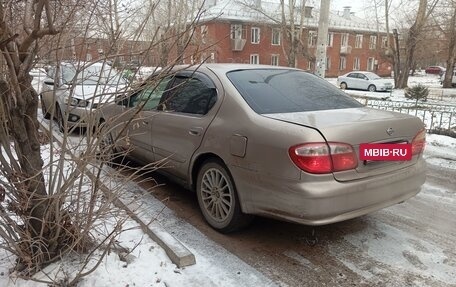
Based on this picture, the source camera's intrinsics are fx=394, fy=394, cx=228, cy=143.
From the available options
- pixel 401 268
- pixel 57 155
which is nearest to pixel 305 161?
pixel 401 268

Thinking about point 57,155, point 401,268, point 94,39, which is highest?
point 94,39

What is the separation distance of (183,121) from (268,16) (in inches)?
984

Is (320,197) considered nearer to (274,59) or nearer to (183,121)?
(183,121)

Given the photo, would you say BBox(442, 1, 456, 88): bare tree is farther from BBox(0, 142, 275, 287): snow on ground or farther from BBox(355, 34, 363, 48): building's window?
BBox(0, 142, 275, 287): snow on ground

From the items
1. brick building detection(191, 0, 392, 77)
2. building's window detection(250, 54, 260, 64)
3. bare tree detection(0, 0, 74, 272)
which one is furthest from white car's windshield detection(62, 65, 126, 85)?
building's window detection(250, 54, 260, 64)

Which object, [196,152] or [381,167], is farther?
[196,152]

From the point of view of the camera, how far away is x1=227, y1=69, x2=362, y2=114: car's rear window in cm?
344

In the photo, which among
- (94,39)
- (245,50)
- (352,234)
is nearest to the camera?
(94,39)

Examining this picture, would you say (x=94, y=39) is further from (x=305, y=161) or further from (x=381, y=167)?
(x=381, y=167)

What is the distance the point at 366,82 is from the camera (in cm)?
2758

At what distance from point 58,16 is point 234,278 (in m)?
2.19

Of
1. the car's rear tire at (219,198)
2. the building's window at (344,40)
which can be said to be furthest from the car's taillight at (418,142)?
the building's window at (344,40)

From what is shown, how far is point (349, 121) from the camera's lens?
3.09 metres

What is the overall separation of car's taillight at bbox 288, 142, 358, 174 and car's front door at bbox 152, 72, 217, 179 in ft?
3.52
